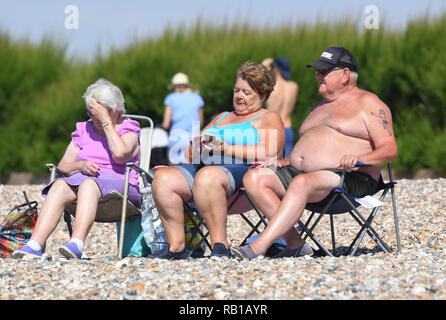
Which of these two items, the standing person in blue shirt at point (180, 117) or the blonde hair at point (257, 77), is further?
the standing person in blue shirt at point (180, 117)

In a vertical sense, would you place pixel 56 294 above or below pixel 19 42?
above

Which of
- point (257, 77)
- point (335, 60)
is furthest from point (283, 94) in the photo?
point (335, 60)

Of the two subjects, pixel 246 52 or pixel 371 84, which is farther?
pixel 246 52

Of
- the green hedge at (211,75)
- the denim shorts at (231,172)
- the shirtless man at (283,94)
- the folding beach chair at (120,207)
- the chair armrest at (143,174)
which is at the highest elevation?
the denim shorts at (231,172)

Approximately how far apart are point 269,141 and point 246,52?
22.8 feet

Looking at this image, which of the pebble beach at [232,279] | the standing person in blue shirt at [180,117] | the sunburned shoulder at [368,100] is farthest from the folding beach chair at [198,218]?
the standing person in blue shirt at [180,117]

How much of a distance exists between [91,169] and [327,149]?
149cm

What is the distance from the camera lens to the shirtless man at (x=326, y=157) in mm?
4195

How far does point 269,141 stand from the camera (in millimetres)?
4625

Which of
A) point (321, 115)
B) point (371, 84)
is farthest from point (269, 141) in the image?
point (371, 84)

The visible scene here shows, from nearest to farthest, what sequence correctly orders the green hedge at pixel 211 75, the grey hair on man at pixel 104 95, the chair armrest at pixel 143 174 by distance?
the chair armrest at pixel 143 174 → the grey hair on man at pixel 104 95 → the green hedge at pixel 211 75

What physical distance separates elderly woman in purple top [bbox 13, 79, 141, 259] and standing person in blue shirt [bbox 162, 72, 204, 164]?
3.92 m

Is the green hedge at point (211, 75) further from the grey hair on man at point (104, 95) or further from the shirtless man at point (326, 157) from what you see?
the grey hair on man at point (104, 95)
